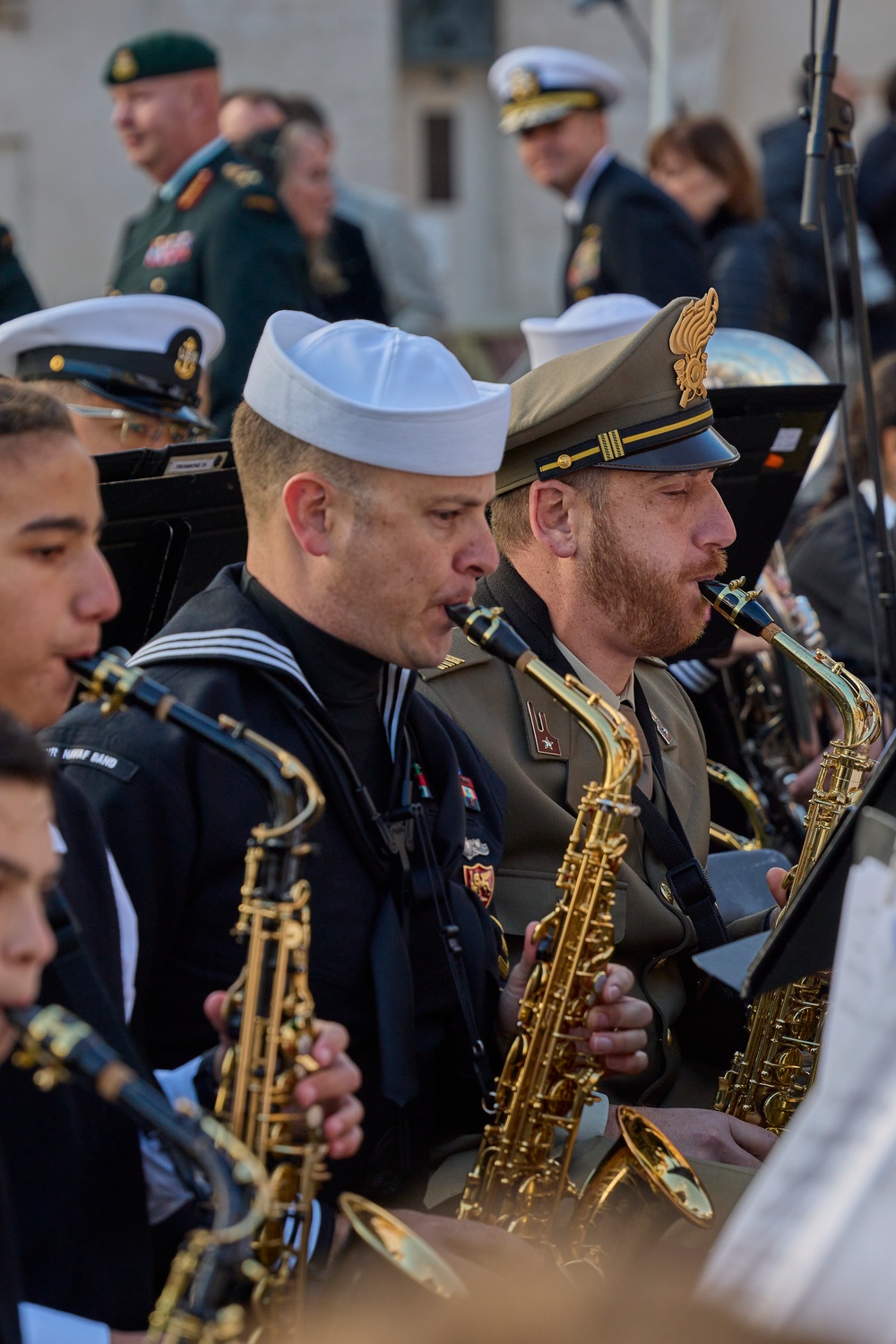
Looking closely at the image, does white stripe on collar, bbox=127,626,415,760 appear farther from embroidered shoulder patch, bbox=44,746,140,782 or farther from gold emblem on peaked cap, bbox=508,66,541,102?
gold emblem on peaked cap, bbox=508,66,541,102

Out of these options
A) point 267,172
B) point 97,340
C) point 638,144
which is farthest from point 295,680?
point 638,144

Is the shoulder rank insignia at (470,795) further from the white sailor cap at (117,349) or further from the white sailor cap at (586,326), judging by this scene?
the white sailor cap at (586,326)

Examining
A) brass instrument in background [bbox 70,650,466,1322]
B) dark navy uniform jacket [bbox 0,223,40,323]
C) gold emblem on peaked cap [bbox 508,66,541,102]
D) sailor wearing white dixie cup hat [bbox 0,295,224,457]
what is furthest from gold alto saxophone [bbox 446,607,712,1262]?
gold emblem on peaked cap [bbox 508,66,541,102]

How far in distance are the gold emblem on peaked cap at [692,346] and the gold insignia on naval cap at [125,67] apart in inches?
121

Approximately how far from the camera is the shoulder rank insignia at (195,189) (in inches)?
221

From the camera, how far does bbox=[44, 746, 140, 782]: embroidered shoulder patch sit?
237 cm

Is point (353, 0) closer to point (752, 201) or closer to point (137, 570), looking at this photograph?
point (752, 201)

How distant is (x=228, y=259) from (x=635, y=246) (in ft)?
5.10

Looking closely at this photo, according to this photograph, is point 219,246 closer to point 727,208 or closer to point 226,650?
point 727,208

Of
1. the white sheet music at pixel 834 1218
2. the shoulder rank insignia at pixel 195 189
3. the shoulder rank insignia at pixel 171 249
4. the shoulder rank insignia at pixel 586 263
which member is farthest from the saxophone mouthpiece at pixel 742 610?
the shoulder rank insignia at pixel 586 263

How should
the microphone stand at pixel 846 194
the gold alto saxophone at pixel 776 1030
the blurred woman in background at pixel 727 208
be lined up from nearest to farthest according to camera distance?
1. the gold alto saxophone at pixel 776 1030
2. the microphone stand at pixel 846 194
3. the blurred woman in background at pixel 727 208

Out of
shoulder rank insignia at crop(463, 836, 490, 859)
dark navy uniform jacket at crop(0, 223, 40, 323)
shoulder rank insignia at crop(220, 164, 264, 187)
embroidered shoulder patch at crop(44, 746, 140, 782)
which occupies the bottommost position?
shoulder rank insignia at crop(463, 836, 490, 859)

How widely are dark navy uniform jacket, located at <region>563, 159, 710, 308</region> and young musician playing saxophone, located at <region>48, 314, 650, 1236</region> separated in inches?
140

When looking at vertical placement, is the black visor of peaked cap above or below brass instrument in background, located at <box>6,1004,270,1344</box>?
above
